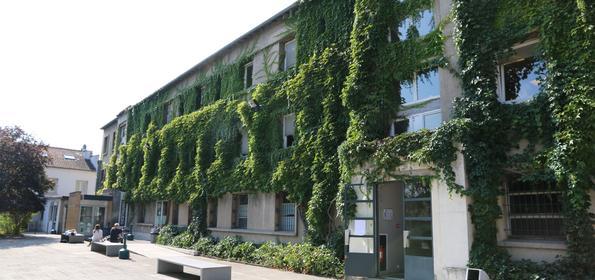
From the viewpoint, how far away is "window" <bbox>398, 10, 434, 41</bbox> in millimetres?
13617

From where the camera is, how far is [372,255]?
1273cm

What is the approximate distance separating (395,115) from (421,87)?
3.76 ft

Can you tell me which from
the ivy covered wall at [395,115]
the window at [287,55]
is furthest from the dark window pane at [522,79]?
the window at [287,55]

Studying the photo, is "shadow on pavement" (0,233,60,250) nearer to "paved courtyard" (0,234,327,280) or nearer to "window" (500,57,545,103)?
"paved courtyard" (0,234,327,280)

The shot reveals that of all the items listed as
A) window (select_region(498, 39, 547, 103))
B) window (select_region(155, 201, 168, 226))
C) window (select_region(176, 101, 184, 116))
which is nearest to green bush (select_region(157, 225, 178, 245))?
window (select_region(155, 201, 168, 226))

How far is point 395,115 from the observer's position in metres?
14.0

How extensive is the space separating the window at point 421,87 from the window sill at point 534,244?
4596 millimetres

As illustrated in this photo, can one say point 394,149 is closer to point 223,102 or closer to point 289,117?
point 289,117

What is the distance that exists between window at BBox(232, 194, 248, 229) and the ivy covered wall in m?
0.86

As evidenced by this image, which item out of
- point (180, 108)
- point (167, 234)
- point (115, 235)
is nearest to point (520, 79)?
point (167, 234)

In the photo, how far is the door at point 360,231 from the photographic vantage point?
12.7 metres

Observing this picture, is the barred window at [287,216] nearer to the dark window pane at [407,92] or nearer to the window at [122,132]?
the dark window pane at [407,92]

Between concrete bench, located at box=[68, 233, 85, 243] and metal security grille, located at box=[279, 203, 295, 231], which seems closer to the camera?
metal security grille, located at box=[279, 203, 295, 231]

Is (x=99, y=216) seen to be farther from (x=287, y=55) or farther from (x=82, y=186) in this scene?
(x=287, y=55)
